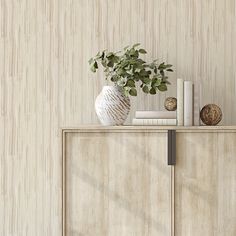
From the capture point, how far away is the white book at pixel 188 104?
2822 millimetres

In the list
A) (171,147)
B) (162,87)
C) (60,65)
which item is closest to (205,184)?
(171,147)

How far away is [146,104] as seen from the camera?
10.5 feet

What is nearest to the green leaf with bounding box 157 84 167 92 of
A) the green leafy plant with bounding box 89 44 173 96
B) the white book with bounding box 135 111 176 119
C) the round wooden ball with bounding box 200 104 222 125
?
the green leafy plant with bounding box 89 44 173 96

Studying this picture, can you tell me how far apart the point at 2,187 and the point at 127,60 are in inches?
39.7

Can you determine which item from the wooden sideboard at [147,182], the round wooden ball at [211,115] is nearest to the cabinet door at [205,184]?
the wooden sideboard at [147,182]

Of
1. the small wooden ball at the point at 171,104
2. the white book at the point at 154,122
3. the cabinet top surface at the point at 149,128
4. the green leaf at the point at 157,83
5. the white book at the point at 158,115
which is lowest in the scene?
the cabinet top surface at the point at 149,128

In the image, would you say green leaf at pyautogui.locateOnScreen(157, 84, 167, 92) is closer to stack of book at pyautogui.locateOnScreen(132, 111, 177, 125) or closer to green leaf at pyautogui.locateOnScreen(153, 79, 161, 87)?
green leaf at pyautogui.locateOnScreen(153, 79, 161, 87)

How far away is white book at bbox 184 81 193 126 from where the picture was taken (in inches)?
111

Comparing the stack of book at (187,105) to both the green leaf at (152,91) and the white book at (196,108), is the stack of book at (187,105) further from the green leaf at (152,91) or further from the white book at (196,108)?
the green leaf at (152,91)

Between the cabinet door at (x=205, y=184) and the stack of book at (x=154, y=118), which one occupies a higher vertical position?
the stack of book at (x=154, y=118)

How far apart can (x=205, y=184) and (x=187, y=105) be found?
379 millimetres

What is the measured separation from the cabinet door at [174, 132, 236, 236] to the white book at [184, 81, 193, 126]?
0.25 ft

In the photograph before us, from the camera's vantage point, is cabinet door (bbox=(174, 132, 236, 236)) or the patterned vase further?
the patterned vase

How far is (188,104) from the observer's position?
2.83 metres
